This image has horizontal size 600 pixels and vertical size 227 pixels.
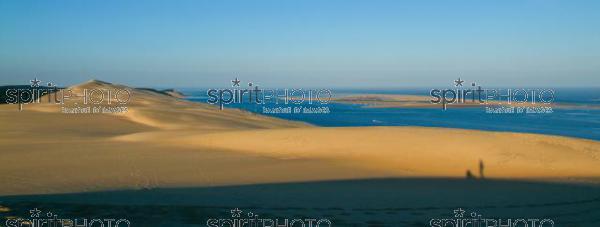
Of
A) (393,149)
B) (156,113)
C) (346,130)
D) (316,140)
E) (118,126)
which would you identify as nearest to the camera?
(393,149)

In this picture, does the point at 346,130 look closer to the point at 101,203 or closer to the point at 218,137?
the point at 218,137

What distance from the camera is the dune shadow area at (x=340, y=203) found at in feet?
28.3

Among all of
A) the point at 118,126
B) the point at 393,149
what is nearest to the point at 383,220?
the point at 393,149

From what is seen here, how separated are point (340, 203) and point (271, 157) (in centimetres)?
692

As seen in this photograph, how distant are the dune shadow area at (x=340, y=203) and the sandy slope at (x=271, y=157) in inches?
45.7

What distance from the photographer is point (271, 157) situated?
54.7ft

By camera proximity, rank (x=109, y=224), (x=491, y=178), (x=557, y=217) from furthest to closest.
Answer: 1. (x=491, y=178)
2. (x=557, y=217)
3. (x=109, y=224)

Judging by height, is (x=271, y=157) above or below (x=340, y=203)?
above

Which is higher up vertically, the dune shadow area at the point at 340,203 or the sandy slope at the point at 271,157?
the sandy slope at the point at 271,157

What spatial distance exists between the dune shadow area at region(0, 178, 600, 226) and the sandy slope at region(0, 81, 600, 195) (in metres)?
1.16

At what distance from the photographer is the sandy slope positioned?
12.5 meters

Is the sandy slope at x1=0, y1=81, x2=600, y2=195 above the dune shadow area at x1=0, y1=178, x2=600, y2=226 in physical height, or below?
above

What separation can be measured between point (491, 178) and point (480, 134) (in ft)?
18.9

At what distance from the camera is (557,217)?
29.6ft
